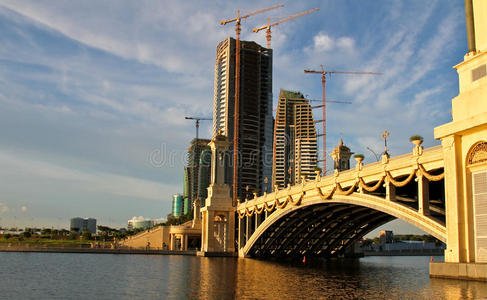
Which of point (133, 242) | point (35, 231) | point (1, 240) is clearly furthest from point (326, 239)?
point (35, 231)

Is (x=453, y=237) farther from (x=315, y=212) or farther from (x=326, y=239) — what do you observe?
(x=326, y=239)

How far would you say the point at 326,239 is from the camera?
74312 mm

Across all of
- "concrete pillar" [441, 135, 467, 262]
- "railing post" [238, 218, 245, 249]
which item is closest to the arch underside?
"railing post" [238, 218, 245, 249]

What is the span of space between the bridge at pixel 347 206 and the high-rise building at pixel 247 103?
99.8 m

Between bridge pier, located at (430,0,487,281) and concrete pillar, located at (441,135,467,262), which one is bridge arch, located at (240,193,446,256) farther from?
bridge pier, located at (430,0,487,281)

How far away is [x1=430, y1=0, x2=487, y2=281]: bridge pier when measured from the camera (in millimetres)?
29859

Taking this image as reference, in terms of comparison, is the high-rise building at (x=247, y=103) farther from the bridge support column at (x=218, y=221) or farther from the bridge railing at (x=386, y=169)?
the bridge railing at (x=386, y=169)

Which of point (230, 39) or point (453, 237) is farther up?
point (230, 39)

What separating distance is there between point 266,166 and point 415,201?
15786cm

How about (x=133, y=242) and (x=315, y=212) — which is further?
(x=133, y=242)

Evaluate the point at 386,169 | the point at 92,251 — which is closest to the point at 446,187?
the point at 386,169

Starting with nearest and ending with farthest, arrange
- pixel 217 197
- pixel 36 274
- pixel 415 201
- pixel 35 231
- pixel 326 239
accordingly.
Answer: pixel 415 201 → pixel 36 274 → pixel 326 239 → pixel 217 197 → pixel 35 231

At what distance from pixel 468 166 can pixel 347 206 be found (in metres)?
23.2

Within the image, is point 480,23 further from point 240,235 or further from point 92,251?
point 92,251
